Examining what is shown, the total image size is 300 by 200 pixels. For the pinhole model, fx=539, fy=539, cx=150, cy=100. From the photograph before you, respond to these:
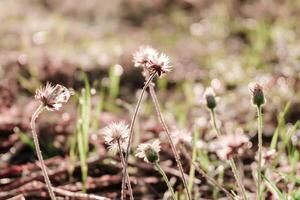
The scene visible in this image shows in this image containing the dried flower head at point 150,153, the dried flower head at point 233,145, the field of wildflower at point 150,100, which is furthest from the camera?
the field of wildflower at point 150,100

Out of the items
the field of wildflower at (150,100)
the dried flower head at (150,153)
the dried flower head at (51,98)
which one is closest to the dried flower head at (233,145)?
the field of wildflower at (150,100)

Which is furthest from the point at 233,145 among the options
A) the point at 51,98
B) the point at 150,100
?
the point at 150,100

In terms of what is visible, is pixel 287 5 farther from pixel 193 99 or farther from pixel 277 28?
pixel 193 99

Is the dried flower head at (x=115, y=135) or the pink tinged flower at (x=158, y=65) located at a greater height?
the pink tinged flower at (x=158, y=65)

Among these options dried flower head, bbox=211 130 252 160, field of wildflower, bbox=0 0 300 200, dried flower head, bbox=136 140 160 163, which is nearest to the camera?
dried flower head, bbox=211 130 252 160

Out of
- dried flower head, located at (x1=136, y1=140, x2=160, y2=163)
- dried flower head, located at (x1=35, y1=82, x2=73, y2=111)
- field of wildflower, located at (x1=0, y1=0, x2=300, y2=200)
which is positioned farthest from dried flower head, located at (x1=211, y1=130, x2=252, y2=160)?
dried flower head, located at (x1=35, y1=82, x2=73, y2=111)

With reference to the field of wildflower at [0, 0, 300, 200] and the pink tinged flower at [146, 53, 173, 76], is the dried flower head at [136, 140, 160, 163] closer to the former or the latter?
the field of wildflower at [0, 0, 300, 200]

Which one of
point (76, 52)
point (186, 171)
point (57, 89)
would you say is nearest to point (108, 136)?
point (57, 89)

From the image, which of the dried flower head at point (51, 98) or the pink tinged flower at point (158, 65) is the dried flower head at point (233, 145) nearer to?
the pink tinged flower at point (158, 65)
